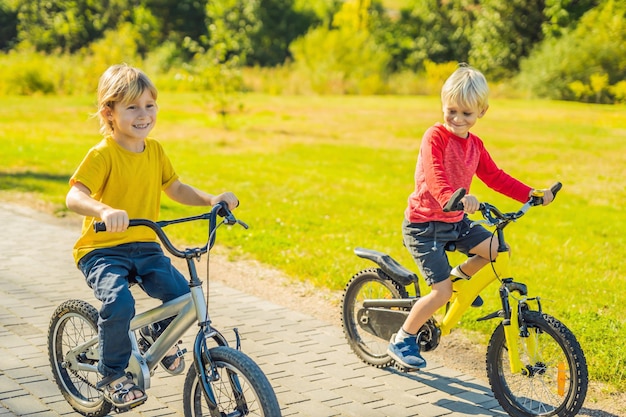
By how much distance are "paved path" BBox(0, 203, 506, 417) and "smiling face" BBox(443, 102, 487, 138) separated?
148 centimetres

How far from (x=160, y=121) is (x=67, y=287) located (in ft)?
51.1

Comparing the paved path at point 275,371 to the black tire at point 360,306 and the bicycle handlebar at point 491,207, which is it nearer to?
the black tire at point 360,306

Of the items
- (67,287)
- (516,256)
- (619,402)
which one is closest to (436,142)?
(619,402)

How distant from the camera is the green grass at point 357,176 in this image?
7.25 meters

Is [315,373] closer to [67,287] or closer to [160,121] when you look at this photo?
[67,287]

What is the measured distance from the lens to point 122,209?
3.78 m

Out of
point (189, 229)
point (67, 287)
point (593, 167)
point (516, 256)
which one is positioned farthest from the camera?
point (593, 167)

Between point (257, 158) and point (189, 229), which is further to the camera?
point (257, 158)

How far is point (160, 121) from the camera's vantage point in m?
21.8

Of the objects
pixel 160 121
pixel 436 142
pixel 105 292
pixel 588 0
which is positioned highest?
pixel 588 0

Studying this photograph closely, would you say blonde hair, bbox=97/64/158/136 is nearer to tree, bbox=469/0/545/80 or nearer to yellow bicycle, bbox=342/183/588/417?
yellow bicycle, bbox=342/183/588/417

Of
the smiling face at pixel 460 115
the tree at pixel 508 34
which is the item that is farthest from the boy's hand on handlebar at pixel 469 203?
the tree at pixel 508 34

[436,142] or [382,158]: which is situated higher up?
[436,142]

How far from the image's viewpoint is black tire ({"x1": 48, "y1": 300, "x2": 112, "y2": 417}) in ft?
13.2
